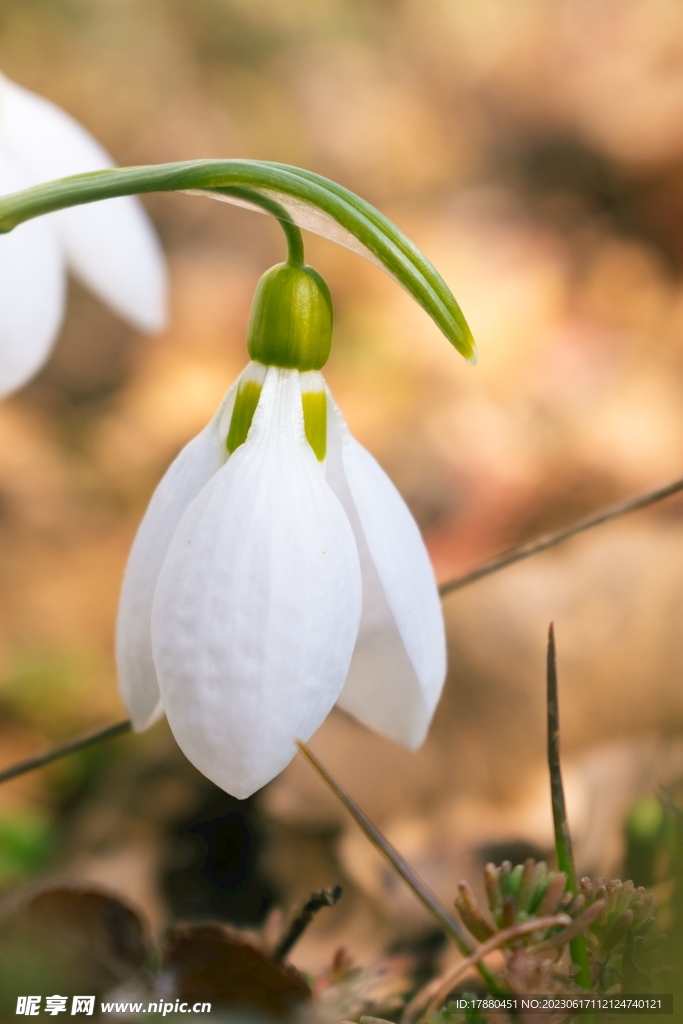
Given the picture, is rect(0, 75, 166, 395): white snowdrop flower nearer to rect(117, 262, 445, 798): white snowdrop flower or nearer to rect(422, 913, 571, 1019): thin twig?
rect(117, 262, 445, 798): white snowdrop flower

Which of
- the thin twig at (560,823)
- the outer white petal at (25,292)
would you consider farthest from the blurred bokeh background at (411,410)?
the outer white petal at (25,292)

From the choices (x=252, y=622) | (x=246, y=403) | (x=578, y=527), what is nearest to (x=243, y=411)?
(x=246, y=403)

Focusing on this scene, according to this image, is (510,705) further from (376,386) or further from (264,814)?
(376,386)

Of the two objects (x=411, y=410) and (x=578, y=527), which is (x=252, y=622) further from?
(x=411, y=410)

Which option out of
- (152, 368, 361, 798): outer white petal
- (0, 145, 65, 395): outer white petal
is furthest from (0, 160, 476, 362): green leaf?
(0, 145, 65, 395): outer white petal

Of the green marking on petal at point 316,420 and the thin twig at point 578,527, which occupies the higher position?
the green marking on petal at point 316,420

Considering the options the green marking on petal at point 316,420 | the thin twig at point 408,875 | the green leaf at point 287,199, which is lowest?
the thin twig at point 408,875

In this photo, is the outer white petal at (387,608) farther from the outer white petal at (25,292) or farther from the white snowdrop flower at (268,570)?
the outer white petal at (25,292)
